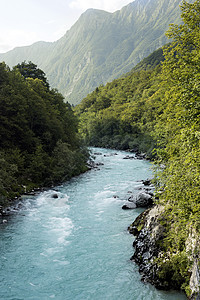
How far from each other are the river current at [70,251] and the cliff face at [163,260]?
0.44m

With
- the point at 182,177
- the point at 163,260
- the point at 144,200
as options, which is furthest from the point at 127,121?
the point at 182,177

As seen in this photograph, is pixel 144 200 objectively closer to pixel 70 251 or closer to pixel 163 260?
pixel 70 251

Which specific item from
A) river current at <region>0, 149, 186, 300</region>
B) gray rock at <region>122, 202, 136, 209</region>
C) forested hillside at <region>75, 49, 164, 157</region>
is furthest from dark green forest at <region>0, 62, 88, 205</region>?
forested hillside at <region>75, 49, 164, 157</region>

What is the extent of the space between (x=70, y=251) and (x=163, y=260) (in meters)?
6.07

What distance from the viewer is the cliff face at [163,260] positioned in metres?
9.35

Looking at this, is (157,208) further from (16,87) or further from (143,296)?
(16,87)

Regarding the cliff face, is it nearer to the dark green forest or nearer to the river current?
the river current

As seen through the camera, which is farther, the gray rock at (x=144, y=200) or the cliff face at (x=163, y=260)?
the gray rock at (x=144, y=200)

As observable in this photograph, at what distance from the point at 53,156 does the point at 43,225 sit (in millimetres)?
18868

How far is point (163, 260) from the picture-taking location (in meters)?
11.2

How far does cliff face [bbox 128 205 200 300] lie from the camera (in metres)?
9.35

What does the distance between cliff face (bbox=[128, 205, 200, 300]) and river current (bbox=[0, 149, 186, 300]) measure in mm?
439

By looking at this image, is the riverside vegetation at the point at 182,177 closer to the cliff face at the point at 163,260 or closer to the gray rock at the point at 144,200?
the cliff face at the point at 163,260

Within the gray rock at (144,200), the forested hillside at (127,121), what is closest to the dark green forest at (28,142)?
the gray rock at (144,200)
